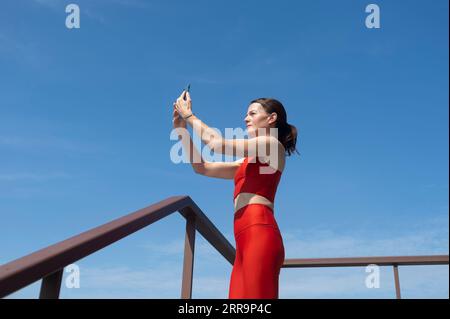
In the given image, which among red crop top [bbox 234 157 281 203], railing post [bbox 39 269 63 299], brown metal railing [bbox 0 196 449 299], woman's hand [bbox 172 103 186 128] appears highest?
woman's hand [bbox 172 103 186 128]

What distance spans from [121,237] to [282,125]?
1210mm

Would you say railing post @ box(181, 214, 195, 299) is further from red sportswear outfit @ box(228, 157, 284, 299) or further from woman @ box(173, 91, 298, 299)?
red sportswear outfit @ box(228, 157, 284, 299)

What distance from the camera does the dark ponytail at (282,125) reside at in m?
2.33

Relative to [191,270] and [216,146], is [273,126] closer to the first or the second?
[216,146]

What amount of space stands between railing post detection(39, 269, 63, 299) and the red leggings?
87 centimetres

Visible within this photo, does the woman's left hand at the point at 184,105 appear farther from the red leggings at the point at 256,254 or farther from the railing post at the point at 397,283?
the railing post at the point at 397,283

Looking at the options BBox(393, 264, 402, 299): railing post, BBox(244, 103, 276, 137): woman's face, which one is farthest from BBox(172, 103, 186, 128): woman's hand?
BBox(393, 264, 402, 299): railing post

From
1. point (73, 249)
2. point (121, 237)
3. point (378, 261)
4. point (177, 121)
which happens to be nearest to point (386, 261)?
point (378, 261)

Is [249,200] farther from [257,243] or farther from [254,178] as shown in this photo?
[257,243]

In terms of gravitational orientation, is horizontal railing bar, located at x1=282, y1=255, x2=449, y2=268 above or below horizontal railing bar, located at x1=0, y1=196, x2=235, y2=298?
above

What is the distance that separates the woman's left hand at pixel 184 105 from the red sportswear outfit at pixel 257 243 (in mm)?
419

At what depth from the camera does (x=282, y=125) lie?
7.70ft

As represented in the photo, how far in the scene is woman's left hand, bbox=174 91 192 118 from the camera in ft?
7.10
